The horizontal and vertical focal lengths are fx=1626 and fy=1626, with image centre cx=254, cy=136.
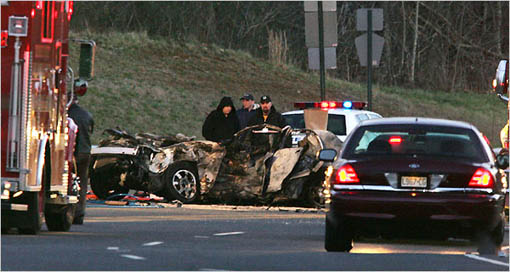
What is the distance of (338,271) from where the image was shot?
1345 centimetres

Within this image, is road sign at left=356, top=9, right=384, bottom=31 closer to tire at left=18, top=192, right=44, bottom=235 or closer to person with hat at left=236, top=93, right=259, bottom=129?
person with hat at left=236, top=93, right=259, bottom=129

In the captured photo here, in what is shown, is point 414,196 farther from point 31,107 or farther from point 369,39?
point 369,39

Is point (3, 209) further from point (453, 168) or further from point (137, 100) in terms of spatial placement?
point (137, 100)

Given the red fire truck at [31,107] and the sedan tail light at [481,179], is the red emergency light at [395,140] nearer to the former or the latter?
the sedan tail light at [481,179]

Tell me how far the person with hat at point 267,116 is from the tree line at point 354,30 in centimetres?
2955

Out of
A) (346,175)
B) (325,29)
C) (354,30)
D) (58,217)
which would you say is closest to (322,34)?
(325,29)

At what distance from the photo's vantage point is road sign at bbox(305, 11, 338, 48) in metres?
32.0

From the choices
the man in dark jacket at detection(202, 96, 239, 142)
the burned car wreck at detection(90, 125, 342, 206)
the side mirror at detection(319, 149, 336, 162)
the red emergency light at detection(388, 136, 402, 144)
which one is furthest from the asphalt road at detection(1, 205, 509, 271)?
the man in dark jacket at detection(202, 96, 239, 142)

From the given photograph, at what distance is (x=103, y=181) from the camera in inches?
950

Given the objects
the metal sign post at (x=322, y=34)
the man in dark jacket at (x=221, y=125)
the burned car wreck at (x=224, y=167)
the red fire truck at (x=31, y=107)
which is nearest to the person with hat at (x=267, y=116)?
the man in dark jacket at (x=221, y=125)

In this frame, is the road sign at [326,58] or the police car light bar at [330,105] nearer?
the police car light bar at [330,105]

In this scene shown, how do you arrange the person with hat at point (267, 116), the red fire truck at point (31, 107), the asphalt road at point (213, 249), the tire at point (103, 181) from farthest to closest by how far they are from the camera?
the tire at point (103, 181) < the person with hat at point (267, 116) < the red fire truck at point (31, 107) < the asphalt road at point (213, 249)

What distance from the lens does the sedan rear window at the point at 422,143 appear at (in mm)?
15484

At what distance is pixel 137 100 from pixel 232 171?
23.8 metres
